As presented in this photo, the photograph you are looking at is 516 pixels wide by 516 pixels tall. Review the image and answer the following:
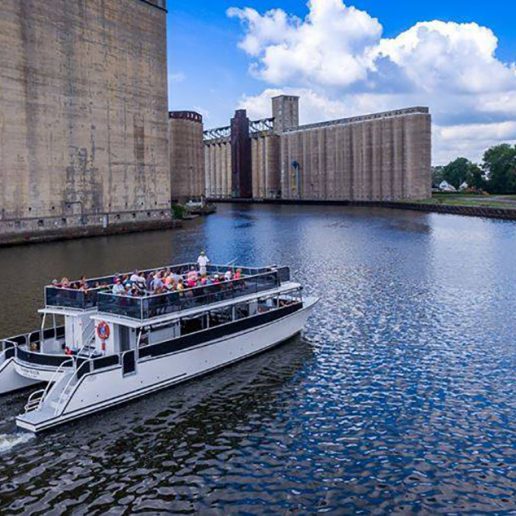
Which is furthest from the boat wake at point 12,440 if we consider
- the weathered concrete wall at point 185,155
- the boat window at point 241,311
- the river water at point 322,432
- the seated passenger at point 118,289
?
the weathered concrete wall at point 185,155

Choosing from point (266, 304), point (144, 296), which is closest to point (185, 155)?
point (266, 304)

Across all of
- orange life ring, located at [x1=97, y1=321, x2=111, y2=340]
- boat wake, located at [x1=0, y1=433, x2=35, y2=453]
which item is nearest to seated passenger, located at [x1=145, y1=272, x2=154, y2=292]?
orange life ring, located at [x1=97, y1=321, x2=111, y2=340]

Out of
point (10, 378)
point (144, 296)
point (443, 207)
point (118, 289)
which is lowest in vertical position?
point (10, 378)

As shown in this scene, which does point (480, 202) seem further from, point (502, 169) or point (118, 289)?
point (118, 289)

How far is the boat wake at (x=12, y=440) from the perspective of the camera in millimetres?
16781

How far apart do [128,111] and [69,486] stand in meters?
81.8

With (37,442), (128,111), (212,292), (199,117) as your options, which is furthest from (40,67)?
(199,117)

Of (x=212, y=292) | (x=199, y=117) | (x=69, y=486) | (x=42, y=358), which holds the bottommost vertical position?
(x=69, y=486)

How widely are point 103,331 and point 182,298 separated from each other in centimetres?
298

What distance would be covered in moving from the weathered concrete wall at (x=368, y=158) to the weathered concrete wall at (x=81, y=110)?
3181 inches

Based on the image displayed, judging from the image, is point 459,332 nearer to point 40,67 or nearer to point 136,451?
point 136,451

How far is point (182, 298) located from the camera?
22.5 metres

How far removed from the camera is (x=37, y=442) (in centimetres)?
1719

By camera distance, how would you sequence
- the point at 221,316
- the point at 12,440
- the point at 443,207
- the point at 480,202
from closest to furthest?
the point at 12,440 < the point at 221,316 < the point at 443,207 < the point at 480,202
